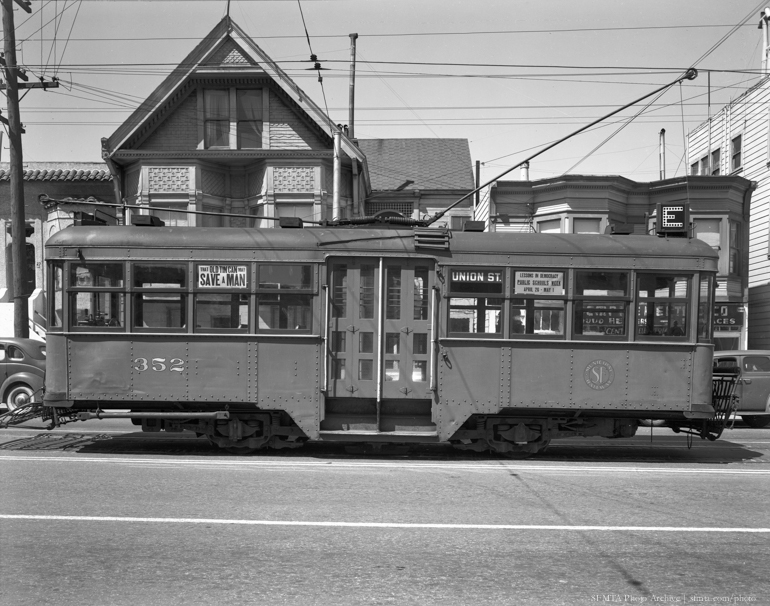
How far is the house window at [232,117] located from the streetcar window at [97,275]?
13360 millimetres

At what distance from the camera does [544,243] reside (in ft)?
34.1

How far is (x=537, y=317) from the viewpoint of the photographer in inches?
409

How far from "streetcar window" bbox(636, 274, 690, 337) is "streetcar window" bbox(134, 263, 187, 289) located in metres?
6.45

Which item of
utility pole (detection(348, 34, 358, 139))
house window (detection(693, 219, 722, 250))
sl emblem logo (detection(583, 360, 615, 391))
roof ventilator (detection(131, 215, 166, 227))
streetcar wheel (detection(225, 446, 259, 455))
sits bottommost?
streetcar wheel (detection(225, 446, 259, 455))

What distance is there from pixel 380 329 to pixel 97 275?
4080 mm

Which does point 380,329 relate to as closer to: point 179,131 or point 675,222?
point 675,222

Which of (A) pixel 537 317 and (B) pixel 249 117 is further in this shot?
(B) pixel 249 117

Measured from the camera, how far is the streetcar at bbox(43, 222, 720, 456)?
1034 cm

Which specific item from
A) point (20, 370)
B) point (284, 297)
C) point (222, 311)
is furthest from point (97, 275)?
point (20, 370)

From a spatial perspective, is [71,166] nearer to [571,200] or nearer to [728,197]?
[571,200]

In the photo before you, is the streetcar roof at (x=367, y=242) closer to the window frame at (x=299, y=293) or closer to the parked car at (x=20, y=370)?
the window frame at (x=299, y=293)

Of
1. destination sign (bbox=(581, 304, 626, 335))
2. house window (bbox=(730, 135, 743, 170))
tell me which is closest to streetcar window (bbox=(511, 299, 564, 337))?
destination sign (bbox=(581, 304, 626, 335))

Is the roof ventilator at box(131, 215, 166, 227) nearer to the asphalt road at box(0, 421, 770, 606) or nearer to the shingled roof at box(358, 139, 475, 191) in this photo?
the asphalt road at box(0, 421, 770, 606)

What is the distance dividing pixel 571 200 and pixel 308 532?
19.8m
